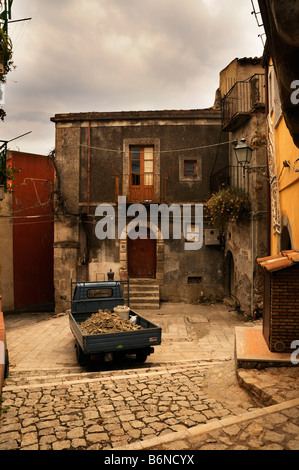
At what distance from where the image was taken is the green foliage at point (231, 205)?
12.3 metres

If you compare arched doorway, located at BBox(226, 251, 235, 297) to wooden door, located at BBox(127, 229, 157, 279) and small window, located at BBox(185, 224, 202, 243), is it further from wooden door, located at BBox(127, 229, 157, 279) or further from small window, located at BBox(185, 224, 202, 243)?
wooden door, located at BBox(127, 229, 157, 279)

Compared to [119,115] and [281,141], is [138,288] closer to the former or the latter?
[119,115]

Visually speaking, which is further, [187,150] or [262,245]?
[187,150]

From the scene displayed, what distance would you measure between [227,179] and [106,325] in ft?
28.4

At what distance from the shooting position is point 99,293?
10344mm

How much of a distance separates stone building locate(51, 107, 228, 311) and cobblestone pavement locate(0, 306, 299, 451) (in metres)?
7.33

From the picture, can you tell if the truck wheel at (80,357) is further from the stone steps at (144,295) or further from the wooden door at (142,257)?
the wooden door at (142,257)

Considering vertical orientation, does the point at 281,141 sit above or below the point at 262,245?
above

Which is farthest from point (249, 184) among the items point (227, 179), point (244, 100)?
point (244, 100)

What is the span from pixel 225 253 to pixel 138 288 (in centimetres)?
393

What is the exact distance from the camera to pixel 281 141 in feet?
27.4

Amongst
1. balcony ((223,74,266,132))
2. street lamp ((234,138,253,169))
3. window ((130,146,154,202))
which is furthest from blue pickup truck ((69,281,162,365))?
balcony ((223,74,266,132))
